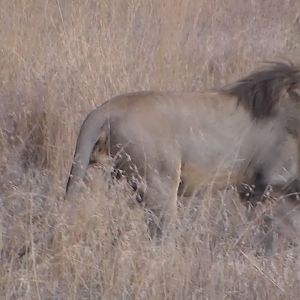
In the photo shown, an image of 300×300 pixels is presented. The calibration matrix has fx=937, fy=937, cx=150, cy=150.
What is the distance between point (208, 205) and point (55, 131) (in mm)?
1416

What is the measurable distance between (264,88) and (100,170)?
3.08 ft

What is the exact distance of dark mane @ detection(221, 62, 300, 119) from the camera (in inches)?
178

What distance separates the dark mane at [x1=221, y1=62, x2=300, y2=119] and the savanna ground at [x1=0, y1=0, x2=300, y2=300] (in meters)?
0.45

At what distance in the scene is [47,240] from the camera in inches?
152

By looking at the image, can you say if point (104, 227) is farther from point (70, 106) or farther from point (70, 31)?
point (70, 31)

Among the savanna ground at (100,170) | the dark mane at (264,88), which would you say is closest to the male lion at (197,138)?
the dark mane at (264,88)

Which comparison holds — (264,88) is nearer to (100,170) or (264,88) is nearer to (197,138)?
(197,138)

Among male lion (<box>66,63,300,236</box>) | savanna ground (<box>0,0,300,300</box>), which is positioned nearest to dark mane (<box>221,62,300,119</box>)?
male lion (<box>66,63,300,236</box>)

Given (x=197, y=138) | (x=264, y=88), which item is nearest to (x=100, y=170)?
(x=197, y=138)

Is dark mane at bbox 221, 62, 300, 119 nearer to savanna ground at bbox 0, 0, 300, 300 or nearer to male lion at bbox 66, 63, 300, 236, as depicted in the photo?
male lion at bbox 66, 63, 300, 236

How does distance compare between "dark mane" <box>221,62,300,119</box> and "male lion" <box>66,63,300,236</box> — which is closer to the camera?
"male lion" <box>66,63,300,236</box>

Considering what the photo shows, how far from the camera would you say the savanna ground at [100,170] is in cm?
362

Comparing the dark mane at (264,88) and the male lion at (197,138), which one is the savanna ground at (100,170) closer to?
the male lion at (197,138)

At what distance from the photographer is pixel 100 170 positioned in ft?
13.7
